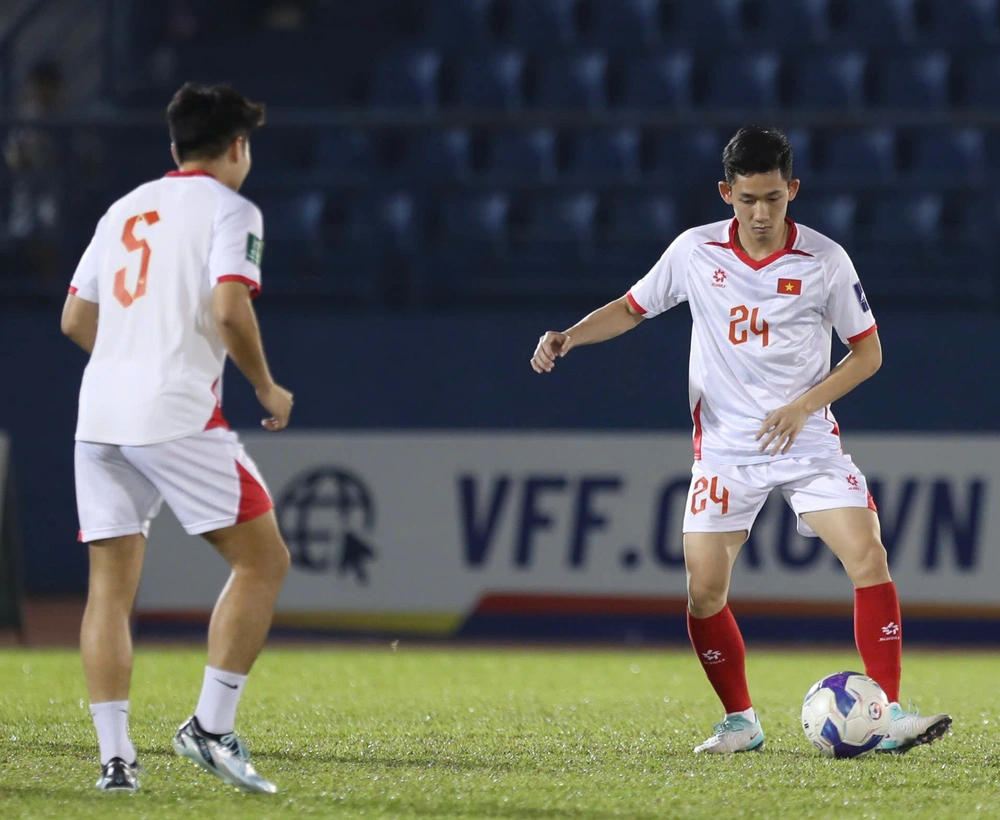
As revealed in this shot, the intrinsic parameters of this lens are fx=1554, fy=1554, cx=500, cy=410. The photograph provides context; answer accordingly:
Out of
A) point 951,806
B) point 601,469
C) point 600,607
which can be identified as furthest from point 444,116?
point 951,806

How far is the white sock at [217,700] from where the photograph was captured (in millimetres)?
3777

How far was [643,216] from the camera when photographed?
1030cm

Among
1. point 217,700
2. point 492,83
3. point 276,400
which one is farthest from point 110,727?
point 492,83

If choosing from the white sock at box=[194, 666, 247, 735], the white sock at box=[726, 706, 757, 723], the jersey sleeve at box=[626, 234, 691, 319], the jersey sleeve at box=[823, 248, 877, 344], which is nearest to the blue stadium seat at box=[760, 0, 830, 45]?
the jersey sleeve at box=[626, 234, 691, 319]

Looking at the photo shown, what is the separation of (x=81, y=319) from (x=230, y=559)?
0.73m

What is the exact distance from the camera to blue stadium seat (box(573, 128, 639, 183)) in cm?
1062

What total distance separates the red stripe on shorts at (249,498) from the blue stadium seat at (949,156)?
25.2 ft

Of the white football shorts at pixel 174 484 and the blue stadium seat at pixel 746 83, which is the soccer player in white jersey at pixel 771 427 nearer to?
the white football shorts at pixel 174 484

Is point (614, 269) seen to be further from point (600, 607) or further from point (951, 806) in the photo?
point (951, 806)

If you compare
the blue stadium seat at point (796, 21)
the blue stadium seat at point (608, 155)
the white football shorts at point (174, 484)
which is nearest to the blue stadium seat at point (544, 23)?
the blue stadium seat at point (608, 155)

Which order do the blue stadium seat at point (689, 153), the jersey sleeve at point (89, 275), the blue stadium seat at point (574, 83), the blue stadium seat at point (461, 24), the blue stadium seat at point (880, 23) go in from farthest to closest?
1. the blue stadium seat at point (461, 24)
2. the blue stadium seat at point (880, 23)
3. the blue stadium seat at point (574, 83)
4. the blue stadium seat at point (689, 153)
5. the jersey sleeve at point (89, 275)

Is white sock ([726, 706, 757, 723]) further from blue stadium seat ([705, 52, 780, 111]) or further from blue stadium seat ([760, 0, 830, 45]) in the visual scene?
blue stadium seat ([760, 0, 830, 45])

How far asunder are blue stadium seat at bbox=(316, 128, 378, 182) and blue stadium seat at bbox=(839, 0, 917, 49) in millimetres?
3677

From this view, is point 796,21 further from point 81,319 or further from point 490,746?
point 81,319
